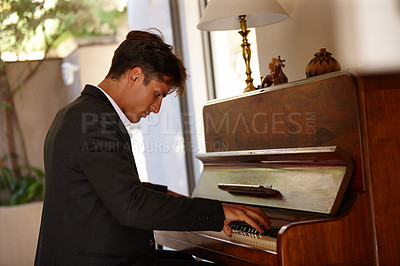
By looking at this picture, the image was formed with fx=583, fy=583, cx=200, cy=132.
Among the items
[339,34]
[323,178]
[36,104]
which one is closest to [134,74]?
[323,178]

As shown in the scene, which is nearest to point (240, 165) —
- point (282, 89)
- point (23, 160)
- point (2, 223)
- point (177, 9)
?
point (282, 89)

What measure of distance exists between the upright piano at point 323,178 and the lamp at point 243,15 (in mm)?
478

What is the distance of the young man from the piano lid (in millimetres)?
244

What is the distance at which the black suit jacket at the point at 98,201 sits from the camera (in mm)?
1868

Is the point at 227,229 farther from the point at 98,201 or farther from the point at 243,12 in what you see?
the point at 243,12

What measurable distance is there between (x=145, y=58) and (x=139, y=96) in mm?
141

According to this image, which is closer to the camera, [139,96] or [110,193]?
[110,193]

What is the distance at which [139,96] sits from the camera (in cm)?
215

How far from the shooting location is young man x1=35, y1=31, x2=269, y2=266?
1.87 metres

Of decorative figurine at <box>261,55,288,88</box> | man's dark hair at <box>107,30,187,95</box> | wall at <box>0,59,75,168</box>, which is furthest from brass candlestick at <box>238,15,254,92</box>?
A: wall at <box>0,59,75,168</box>

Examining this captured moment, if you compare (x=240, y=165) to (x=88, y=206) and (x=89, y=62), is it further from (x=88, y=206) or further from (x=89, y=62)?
(x=89, y=62)

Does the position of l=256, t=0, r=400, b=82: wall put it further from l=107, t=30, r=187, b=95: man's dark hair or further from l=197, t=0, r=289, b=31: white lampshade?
l=107, t=30, r=187, b=95: man's dark hair

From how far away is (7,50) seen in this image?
638 centimetres

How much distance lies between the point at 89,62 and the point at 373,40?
16.4ft
